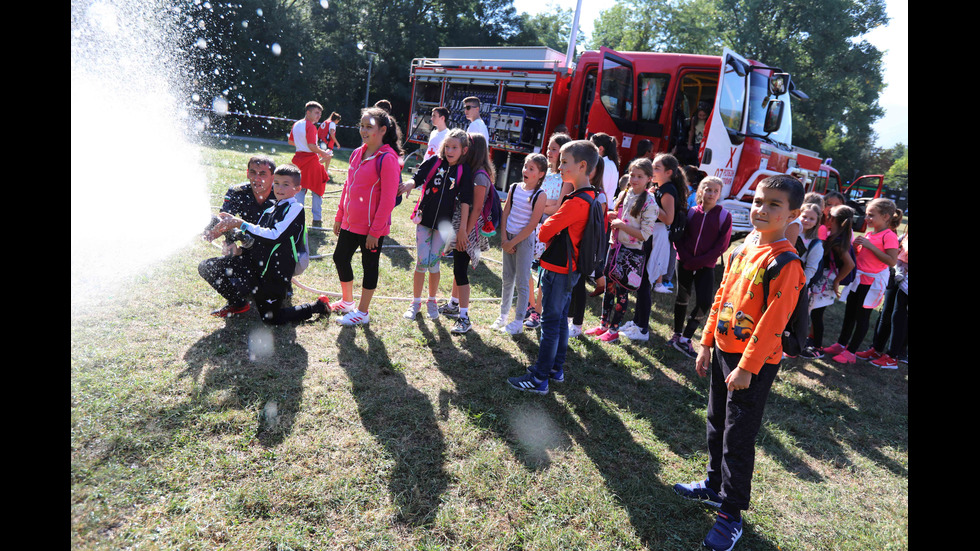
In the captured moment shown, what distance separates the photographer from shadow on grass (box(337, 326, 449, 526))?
114 inches

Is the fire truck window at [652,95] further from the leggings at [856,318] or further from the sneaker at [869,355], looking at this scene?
the sneaker at [869,355]

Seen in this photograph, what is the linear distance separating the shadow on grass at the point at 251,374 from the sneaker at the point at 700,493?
2.47m

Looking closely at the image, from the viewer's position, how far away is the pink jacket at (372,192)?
185 inches

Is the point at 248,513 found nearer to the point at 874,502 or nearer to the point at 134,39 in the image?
the point at 874,502

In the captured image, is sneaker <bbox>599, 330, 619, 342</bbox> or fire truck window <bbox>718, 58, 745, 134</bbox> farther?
fire truck window <bbox>718, 58, 745, 134</bbox>

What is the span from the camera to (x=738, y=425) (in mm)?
2801

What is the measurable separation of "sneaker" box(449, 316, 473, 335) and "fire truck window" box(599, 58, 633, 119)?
5.56 metres

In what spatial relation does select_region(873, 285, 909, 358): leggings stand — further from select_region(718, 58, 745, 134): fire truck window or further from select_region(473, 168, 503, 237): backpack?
select_region(473, 168, 503, 237): backpack

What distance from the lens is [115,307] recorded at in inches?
180

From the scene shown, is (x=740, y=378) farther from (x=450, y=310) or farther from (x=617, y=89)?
(x=617, y=89)

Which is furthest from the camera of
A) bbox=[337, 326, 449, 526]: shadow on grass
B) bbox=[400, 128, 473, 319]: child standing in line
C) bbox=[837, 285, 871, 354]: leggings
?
bbox=[837, 285, 871, 354]: leggings

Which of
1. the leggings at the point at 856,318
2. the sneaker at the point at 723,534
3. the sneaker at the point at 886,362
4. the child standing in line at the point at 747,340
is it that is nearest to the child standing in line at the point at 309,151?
the child standing in line at the point at 747,340

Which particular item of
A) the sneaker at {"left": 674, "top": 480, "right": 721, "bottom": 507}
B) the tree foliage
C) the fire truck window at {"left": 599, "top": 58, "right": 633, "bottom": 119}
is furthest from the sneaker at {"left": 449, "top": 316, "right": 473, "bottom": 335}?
the tree foliage

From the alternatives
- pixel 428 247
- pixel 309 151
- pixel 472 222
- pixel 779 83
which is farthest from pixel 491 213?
pixel 779 83
